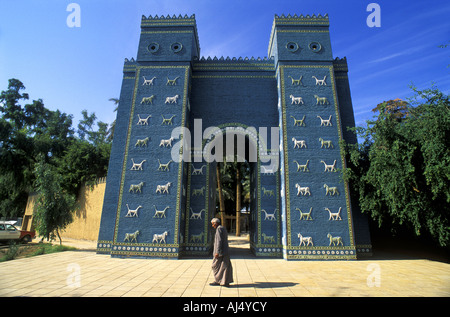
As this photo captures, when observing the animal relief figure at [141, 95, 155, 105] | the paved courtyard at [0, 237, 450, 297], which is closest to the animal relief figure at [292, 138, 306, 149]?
the paved courtyard at [0, 237, 450, 297]

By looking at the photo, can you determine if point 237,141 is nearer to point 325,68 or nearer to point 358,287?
point 325,68

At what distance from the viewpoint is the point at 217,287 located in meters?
5.39

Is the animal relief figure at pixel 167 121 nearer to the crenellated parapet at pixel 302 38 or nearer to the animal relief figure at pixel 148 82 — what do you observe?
the animal relief figure at pixel 148 82

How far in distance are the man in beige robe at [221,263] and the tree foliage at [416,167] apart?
7.00 meters

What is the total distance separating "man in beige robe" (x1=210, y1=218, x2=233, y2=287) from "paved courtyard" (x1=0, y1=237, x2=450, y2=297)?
8.6 inches

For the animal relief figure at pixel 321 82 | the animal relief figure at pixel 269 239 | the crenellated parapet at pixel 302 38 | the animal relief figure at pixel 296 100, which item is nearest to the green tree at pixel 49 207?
the animal relief figure at pixel 269 239

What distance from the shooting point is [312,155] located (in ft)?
35.8

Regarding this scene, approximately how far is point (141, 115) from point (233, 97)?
4.84 m

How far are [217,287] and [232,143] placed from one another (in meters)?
8.67

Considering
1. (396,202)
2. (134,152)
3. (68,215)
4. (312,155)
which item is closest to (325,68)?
(312,155)

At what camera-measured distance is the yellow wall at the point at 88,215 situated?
1692cm

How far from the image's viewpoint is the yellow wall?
55.5 feet

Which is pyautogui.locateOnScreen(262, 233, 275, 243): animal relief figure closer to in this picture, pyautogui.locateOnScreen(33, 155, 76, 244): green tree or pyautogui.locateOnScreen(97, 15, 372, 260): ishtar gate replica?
pyautogui.locateOnScreen(97, 15, 372, 260): ishtar gate replica
